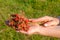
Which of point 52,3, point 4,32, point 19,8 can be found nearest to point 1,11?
point 19,8

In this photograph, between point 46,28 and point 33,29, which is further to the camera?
point 46,28

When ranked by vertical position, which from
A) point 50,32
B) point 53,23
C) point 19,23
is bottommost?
point 50,32

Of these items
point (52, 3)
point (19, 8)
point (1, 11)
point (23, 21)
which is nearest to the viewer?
point (23, 21)

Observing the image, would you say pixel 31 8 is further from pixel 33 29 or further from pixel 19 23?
pixel 19 23

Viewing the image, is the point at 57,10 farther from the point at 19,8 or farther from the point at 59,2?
the point at 19,8

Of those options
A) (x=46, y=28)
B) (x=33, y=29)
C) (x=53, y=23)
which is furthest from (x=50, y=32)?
(x=33, y=29)

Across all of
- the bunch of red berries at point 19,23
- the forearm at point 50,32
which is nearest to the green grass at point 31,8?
the forearm at point 50,32

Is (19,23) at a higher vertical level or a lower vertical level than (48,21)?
higher

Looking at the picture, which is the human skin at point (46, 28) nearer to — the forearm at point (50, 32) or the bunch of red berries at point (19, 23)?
the forearm at point (50, 32)

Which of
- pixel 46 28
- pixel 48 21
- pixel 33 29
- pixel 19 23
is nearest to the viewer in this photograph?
pixel 19 23

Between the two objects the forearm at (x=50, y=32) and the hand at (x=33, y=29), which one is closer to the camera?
the hand at (x=33, y=29)

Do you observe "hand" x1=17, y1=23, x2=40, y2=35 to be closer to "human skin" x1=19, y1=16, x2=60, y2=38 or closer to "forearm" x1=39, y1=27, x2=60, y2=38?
"human skin" x1=19, y1=16, x2=60, y2=38
